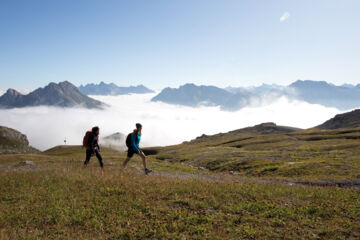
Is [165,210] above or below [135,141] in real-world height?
below

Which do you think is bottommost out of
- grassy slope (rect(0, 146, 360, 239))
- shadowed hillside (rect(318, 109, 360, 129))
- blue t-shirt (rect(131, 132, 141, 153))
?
grassy slope (rect(0, 146, 360, 239))

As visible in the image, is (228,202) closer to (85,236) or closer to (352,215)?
(352,215)

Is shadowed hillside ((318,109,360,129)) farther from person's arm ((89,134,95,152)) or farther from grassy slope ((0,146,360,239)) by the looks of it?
person's arm ((89,134,95,152))

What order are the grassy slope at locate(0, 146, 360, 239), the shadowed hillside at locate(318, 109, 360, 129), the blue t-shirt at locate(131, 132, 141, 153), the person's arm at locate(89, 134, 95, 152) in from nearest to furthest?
the grassy slope at locate(0, 146, 360, 239), the blue t-shirt at locate(131, 132, 141, 153), the person's arm at locate(89, 134, 95, 152), the shadowed hillside at locate(318, 109, 360, 129)

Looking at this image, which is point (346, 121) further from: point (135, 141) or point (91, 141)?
point (91, 141)

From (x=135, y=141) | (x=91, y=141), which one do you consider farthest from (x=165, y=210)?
(x=91, y=141)

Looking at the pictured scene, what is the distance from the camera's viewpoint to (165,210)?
1125 cm

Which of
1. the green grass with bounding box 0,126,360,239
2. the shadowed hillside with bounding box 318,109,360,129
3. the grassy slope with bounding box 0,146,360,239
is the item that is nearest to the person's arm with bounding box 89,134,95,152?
the green grass with bounding box 0,126,360,239

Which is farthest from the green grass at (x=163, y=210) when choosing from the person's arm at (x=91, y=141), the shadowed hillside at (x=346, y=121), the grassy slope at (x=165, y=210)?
the shadowed hillside at (x=346, y=121)

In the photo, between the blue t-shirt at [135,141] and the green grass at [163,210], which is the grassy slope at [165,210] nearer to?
the green grass at [163,210]

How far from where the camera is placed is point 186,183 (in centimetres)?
1606

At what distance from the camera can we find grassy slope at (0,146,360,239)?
30.2 ft

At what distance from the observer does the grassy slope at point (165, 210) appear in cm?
920

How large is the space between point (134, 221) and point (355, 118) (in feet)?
→ 737
